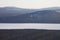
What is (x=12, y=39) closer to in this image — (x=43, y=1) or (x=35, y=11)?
(x=35, y=11)

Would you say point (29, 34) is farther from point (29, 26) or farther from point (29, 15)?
A: point (29, 15)

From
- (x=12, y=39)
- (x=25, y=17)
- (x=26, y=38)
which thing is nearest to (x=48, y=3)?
(x=25, y=17)

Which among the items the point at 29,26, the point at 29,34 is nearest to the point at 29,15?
the point at 29,26

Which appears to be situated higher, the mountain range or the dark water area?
the mountain range

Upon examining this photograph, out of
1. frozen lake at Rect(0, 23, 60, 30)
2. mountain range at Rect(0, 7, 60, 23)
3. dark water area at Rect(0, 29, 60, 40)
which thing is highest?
mountain range at Rect(0, 7, 60, 23)
